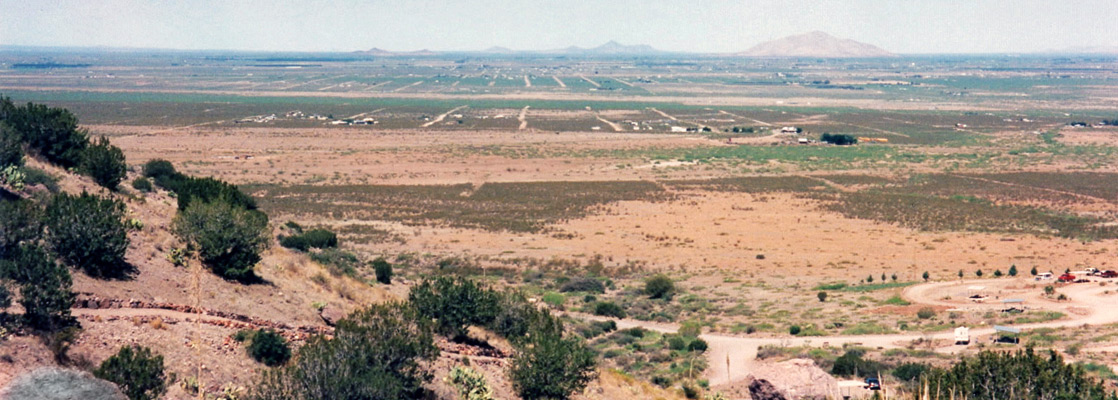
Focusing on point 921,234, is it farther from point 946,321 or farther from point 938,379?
point 938,379

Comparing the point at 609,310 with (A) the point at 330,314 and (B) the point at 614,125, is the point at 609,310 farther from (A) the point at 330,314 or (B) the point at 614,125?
(B) the point at 614,125

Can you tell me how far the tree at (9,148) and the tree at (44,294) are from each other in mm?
11208

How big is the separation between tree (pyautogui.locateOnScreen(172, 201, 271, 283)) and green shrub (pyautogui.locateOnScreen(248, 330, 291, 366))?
19.7 ft

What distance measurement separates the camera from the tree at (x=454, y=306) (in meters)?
22.4

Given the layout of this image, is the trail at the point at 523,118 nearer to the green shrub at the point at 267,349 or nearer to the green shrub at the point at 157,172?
the green shrub at the point at 157,172

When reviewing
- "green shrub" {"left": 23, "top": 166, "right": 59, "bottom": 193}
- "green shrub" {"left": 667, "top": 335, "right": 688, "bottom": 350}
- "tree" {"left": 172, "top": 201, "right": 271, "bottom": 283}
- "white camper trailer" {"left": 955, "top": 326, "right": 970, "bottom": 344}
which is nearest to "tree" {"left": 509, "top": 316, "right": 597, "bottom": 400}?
"tree" {"left": 172, "top": 201, "right": 271, "bottom": 283}

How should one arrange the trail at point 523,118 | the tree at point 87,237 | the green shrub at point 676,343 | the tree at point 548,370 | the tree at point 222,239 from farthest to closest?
the trail at point 523,118 → the green shrub at point 676,343 → the tree at point 222,239 → the tree at point 87,237 → the tree at point 548,370

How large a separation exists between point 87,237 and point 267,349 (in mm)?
5697

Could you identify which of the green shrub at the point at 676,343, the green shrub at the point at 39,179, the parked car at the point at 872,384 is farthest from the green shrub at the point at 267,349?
the green shrub at the point at 676,343

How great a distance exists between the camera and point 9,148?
25.6 m

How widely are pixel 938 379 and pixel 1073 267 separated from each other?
3238 centimetres

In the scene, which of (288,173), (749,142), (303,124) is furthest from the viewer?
(303,124)

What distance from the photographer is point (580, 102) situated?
179 m

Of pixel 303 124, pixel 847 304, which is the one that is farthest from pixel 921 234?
pixel 303 124
